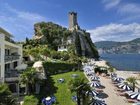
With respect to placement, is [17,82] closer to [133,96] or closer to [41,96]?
[41,96]

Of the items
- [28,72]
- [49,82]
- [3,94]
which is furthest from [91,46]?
[3,94]

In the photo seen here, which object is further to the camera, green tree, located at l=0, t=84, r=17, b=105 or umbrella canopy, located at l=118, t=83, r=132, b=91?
umbrella canopy, located at l=118, t=83, r=132, b=91

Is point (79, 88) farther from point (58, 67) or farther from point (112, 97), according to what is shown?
point (58, 67)

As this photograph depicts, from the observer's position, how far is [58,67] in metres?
63.8

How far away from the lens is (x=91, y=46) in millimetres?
147250

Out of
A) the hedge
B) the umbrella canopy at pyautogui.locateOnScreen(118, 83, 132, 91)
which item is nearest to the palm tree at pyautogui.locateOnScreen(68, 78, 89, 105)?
the umbrella canopy at pyautogui.locateOnScreen(118, 83, 132, 91)

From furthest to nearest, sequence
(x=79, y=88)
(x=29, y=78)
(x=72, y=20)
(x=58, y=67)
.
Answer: (x=72, y=20) → (x=58, y=67) → (x=29, y=78) → (x=79, y=88)

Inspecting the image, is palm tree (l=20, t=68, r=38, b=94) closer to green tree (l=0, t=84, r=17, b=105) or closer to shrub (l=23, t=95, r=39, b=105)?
shrub (l=23, t=95, r=39, b=105)

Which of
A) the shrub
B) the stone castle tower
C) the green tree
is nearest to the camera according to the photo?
the green tree

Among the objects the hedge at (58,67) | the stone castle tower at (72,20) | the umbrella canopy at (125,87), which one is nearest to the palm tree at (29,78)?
the umbrella canopy at (125,87)

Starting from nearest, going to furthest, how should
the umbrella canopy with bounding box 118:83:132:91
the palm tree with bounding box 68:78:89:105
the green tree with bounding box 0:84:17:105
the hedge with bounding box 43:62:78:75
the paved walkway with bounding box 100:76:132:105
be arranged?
the green tree with bounding box 0:84:17:105
the palm tree with bounding box 68:78:89:105
the paved walkway with bounding box 100:76:132:105
the umbrella canopy with bounding box 118:83:132:91
the hedge with bounding box 43:62:78:75

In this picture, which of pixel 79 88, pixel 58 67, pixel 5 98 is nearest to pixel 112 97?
pixel 79 88

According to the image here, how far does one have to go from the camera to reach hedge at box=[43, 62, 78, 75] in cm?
6062

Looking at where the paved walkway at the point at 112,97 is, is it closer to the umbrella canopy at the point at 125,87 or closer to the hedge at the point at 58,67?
the umbrella canopy at the point at 125,87
